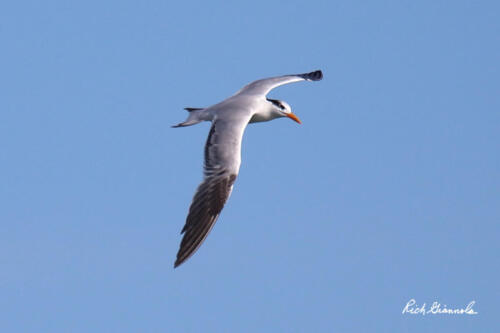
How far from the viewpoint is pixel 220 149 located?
24.9 m

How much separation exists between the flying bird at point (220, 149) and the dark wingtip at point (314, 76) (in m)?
3.67

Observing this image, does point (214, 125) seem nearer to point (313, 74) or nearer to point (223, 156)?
point (223, 156)

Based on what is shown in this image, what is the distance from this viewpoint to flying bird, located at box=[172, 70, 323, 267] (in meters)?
23.2

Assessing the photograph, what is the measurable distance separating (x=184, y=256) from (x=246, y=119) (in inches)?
207

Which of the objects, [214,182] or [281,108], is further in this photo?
[281,108]

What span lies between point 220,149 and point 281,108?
4.84m

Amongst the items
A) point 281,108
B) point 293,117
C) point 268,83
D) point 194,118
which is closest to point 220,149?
point 194,118

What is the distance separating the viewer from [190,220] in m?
23.2

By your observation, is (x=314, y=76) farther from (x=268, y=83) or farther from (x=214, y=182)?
(x=214, y=182)

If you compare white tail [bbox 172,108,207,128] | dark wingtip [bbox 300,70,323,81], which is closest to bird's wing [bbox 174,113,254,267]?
white tail [bbox 172,108,207,128]

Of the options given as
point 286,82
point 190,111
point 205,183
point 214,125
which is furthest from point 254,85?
point 205,183

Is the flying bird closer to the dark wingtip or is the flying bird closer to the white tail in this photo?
the white tail

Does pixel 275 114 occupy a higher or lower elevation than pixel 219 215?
higher

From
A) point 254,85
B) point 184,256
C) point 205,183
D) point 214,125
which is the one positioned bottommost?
point 184,256
